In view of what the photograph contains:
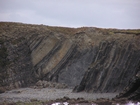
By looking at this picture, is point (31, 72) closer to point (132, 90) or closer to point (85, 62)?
point (85, 62)

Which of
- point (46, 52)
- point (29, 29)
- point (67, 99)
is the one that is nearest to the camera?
point (67, 99)

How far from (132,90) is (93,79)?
38.5ft

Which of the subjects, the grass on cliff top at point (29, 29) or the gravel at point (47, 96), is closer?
the gravel at point (47, 96)

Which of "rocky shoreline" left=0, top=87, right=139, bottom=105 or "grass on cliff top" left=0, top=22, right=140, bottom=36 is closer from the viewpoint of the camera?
"rocky shoreline" left=0, top=87, right=139, bottom=105

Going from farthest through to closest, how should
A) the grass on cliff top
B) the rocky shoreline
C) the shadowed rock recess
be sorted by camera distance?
the grass on cliff top < the shadowed rock recess < the rocky shoreline

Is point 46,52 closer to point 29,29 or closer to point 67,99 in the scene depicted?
point 29,29

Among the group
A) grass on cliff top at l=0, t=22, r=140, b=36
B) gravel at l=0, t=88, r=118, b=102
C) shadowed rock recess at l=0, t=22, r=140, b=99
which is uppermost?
grass on cliff top at l=0, t=22, r=140, b=36

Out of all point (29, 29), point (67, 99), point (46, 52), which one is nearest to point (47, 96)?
point (67, 99)

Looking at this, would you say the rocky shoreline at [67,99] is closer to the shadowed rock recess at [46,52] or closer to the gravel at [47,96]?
the gravel at [47,96]

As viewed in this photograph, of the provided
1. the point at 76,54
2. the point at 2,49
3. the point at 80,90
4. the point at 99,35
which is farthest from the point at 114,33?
the point at 2,49

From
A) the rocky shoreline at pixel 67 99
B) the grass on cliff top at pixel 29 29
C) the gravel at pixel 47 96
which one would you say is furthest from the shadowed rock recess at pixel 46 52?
the rocky shoreline at pixel 67 99

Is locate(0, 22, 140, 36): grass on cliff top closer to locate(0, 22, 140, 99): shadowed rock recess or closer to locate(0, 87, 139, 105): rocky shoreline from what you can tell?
locate(0, 22, 140, 99): shadowed rock recess

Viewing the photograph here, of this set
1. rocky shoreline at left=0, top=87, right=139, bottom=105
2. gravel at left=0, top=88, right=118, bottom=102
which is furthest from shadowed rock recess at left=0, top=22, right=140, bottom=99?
rocky shoreline at left=0, top=87, right=139, bottom=105

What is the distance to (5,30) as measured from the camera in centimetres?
5919
